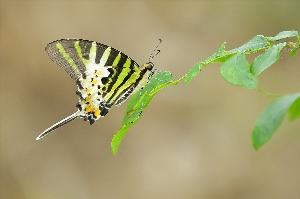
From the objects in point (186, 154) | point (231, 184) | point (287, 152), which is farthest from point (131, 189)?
point (287, 152)

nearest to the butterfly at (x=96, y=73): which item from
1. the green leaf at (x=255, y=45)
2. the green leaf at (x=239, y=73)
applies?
the green leaf at (x=255, y=45)

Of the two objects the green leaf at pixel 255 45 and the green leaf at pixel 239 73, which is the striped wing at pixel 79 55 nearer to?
the green leaf at pixel 255 45

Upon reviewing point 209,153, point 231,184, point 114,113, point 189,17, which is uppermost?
point 189,17

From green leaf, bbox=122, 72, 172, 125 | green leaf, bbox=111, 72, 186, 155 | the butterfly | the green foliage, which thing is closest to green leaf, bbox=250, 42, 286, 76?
the green foliage

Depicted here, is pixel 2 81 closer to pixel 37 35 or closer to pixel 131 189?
pixel 37 35

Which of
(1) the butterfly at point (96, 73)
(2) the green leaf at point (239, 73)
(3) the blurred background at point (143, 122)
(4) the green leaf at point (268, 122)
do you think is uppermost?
(3) the blurred background at point (143, 122)

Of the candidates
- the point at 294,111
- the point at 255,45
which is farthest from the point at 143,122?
the point at 294,111

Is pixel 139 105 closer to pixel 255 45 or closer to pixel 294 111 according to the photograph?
pixel 255 45
